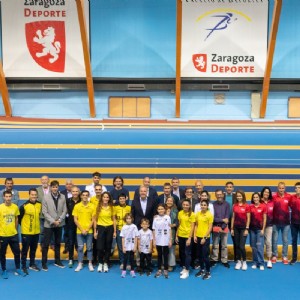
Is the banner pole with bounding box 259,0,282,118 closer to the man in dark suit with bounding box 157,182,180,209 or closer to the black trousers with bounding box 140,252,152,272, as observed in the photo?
the man in dark suit with bounding box 157,182,180,209

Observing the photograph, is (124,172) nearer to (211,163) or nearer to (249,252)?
(211,163)

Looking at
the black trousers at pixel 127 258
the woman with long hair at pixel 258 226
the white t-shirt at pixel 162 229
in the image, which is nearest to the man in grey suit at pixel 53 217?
the black trousers at pixel 127 258

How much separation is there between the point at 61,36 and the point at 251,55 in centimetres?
919

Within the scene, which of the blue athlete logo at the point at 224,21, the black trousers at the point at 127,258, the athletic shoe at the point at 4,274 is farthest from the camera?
the blue athlete logo at the point at 224,21

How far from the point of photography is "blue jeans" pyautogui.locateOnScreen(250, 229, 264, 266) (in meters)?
6.18

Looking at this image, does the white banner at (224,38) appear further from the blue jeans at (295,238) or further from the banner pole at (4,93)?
the blue jeans at (295,238)

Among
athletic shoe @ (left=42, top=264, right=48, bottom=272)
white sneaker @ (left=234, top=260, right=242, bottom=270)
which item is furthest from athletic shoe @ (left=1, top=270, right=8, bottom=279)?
white sneaker @ (left=234, top=260, right=242, bottom=270)

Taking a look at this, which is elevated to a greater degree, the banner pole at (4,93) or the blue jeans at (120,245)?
the banner pole at (4,93)

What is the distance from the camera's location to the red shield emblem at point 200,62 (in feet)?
56.2

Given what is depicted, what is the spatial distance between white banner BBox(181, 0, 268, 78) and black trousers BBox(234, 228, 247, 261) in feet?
39.7

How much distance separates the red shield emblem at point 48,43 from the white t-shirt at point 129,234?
520 inches

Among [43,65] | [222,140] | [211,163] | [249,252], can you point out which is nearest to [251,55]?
[222,140]

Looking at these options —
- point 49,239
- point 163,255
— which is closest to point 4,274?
point 49,239

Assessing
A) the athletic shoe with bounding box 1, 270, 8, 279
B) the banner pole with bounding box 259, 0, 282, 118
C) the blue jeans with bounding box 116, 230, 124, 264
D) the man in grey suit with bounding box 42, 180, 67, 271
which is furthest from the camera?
the banner pole with bounding box 259, 0, 282, 118
